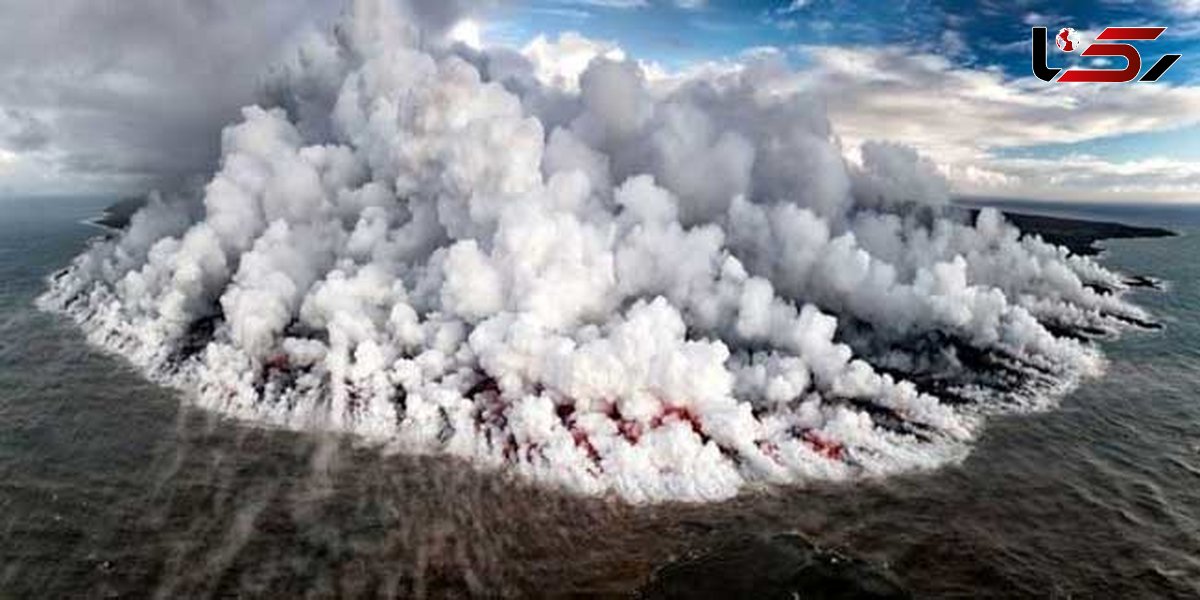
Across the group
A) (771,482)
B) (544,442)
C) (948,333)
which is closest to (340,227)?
(544,442)

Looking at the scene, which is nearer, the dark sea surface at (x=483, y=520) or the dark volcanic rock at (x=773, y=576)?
the dark volcanic rock at (x=773, y=576)

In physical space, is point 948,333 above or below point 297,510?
above

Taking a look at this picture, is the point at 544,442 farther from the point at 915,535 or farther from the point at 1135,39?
the point at 1135,39

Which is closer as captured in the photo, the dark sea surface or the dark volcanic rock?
the dark volcanic rock

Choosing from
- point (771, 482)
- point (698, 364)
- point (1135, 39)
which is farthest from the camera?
point (698, 364)

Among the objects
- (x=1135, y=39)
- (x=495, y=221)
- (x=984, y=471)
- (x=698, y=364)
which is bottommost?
(x=984, y=471)
